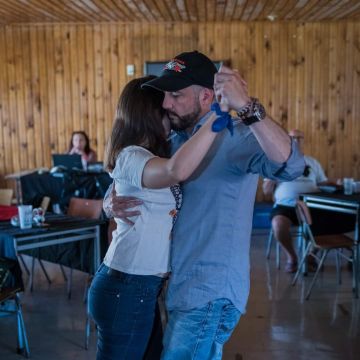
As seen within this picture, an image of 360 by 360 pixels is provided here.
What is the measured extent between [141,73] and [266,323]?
5.06 metres

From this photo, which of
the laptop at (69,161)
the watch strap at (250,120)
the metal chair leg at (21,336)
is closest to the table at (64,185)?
the laptop at (69,161)

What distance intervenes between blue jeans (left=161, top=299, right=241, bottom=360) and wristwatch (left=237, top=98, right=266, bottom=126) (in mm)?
515

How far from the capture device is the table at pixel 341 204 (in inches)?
156

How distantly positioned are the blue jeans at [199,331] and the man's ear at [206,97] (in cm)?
57

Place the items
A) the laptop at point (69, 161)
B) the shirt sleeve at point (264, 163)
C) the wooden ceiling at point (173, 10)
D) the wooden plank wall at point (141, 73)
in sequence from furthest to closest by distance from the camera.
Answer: the wooden plank wall at point (141, 73) < the wooden ceiling at point (173, 10) < the laptop at point (69, 161) < the shirt sleeve at point (264, 163)

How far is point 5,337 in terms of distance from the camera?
3193mm

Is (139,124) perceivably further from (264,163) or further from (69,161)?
(69,161)

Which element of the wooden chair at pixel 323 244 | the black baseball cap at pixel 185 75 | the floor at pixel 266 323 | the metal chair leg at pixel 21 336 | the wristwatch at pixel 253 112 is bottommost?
the floor at pixel 266 323

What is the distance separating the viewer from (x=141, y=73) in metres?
7.45

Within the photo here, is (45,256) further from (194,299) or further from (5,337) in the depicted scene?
(194,299)

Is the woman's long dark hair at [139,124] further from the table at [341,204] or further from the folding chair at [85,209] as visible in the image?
the table at [341,204]

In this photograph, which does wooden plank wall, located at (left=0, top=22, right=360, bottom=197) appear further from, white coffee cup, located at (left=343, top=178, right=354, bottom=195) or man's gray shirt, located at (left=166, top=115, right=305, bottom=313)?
man's gray shirt, located at (left=166, top=115, right=305, bottom=313)

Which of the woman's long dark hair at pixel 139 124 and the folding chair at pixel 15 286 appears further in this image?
the folding chair at pixel 15 286

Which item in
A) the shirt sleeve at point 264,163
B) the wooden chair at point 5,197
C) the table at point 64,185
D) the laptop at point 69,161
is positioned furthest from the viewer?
the laptop at point 69,161
